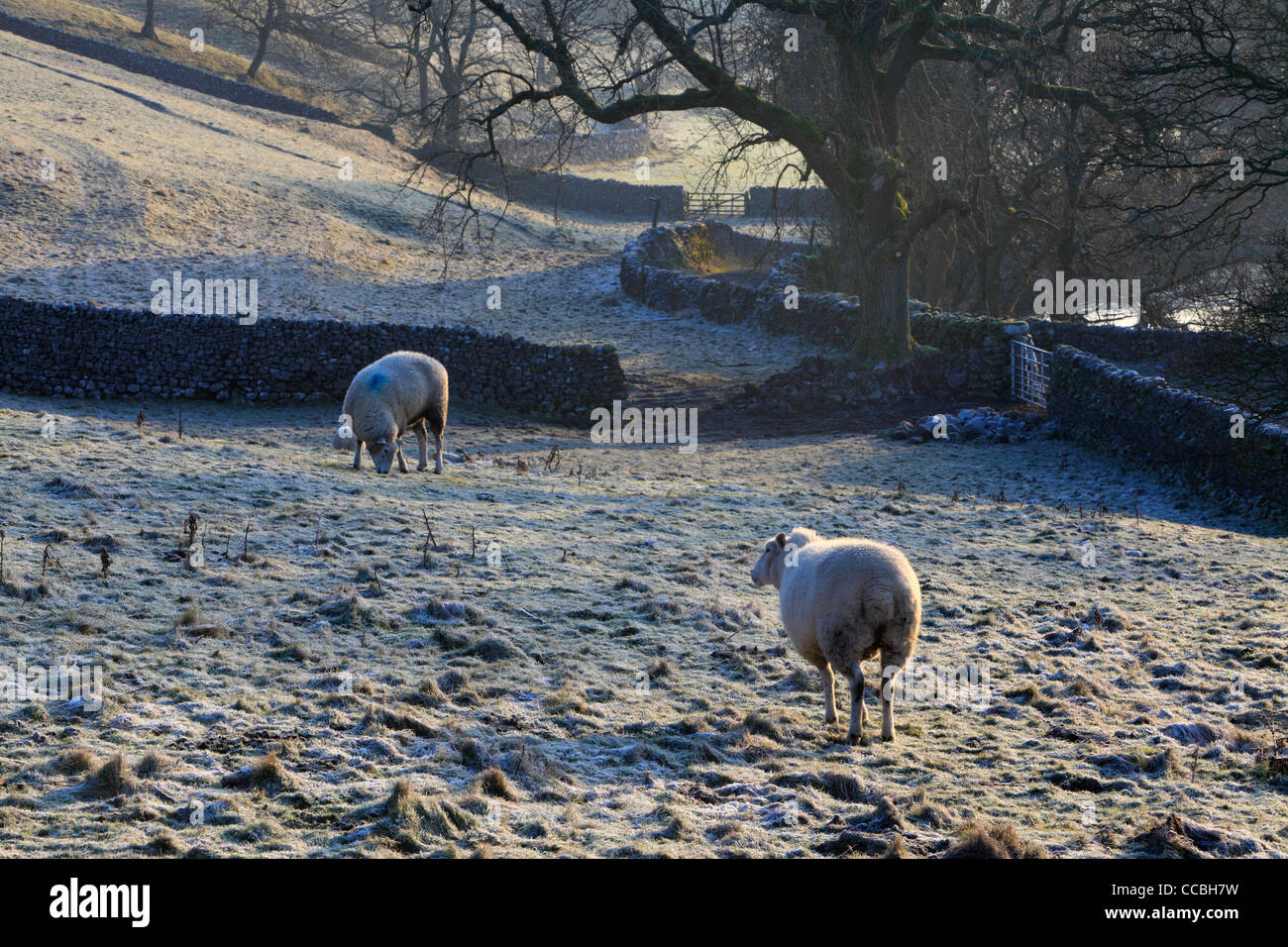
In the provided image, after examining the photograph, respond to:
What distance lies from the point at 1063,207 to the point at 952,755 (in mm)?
23692

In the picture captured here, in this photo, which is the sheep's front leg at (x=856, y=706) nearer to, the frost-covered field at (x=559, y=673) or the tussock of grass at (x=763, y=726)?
the frost-covered field at (x=559, y=673)

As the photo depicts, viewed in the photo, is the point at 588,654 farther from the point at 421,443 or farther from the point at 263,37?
the point at 263,37

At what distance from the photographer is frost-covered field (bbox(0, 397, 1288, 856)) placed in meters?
5.61

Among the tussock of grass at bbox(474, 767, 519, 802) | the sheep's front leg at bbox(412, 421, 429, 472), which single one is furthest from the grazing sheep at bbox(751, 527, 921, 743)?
the sheep's front leg at bbox(412, 421, 429, 472)

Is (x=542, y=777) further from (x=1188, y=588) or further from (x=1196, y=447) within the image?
(x=1196, y=447)

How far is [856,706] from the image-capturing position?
22.7 feet

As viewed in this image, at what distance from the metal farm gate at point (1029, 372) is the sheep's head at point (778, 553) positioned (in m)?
14.4

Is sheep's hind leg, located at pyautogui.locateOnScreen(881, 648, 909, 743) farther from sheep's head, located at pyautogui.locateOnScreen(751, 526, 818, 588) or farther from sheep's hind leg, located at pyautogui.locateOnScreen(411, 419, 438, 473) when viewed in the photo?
sheep's hind leg, located at pyautogui.locateOnScreen(411, 419, 438, 473)

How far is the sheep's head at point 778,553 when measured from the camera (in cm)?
786

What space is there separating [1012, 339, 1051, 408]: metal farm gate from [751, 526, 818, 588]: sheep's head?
1436cm

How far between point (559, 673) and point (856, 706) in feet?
6.87

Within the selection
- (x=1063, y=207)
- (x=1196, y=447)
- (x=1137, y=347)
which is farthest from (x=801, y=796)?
(x=1063, y=207)

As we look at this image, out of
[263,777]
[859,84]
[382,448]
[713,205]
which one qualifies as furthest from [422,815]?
[713,205]

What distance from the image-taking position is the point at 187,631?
305 inches
